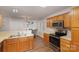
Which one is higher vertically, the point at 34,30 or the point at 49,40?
the point at 34,30

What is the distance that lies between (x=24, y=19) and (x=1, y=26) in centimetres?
42

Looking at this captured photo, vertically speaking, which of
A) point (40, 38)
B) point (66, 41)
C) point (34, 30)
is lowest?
point (66, 41)

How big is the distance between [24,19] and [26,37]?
0.88 meters

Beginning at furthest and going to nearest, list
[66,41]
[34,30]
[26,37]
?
Answer: [26,37]
[66,41]
[34,30]

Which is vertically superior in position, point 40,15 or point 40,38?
point 40,15

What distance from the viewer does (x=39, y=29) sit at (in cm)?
138

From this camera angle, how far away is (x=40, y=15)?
130cm
